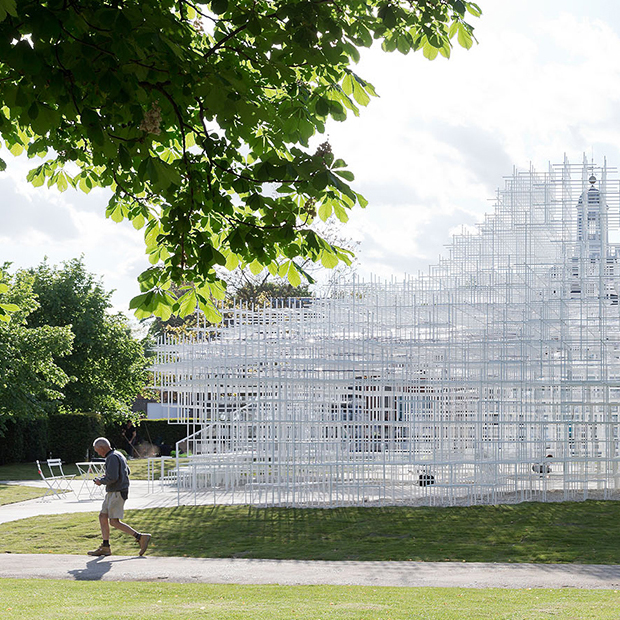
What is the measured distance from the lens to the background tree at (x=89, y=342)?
3588 cm

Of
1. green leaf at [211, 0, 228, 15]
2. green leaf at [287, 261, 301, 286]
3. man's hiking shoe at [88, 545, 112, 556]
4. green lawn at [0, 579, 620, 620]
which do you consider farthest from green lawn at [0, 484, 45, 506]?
green leaf at [211, 0, 228, 15]

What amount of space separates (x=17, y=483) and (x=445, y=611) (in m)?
19.8

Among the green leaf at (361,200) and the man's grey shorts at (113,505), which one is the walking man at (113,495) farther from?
the green leaf at (361,200)

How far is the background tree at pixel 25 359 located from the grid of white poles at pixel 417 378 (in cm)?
705

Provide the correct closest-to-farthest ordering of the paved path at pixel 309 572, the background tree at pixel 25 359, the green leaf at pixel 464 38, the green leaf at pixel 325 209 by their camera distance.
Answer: the green leaf at pixel 325 209 < the green leaf at pixel 464 38 < the paved path at pixel 309 572 < the background tree at pixel 25 359

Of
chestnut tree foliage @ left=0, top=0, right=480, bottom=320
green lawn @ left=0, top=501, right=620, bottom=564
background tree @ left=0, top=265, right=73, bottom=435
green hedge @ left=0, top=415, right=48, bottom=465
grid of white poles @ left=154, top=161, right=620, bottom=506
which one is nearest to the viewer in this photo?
chestnut tree foliage @ left=0, top=0, right=480, bottom=320

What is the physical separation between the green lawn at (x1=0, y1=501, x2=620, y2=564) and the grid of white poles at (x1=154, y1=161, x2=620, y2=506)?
1174mm

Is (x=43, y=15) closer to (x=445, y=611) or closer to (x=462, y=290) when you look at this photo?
(x=445, y=611)

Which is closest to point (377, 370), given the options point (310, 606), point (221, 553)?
point (221, 553)

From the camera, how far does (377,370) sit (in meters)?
18.8

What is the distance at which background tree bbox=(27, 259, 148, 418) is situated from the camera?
118 feet

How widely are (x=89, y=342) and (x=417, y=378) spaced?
20.2 metres

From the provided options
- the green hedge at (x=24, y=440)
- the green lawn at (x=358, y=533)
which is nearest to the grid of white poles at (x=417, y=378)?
the green lawn at (x=358, y=533)

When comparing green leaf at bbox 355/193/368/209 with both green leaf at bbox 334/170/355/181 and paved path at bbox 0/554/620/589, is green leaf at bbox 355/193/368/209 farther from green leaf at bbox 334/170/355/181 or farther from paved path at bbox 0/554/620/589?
paved path at bbox 0/554/620/589
